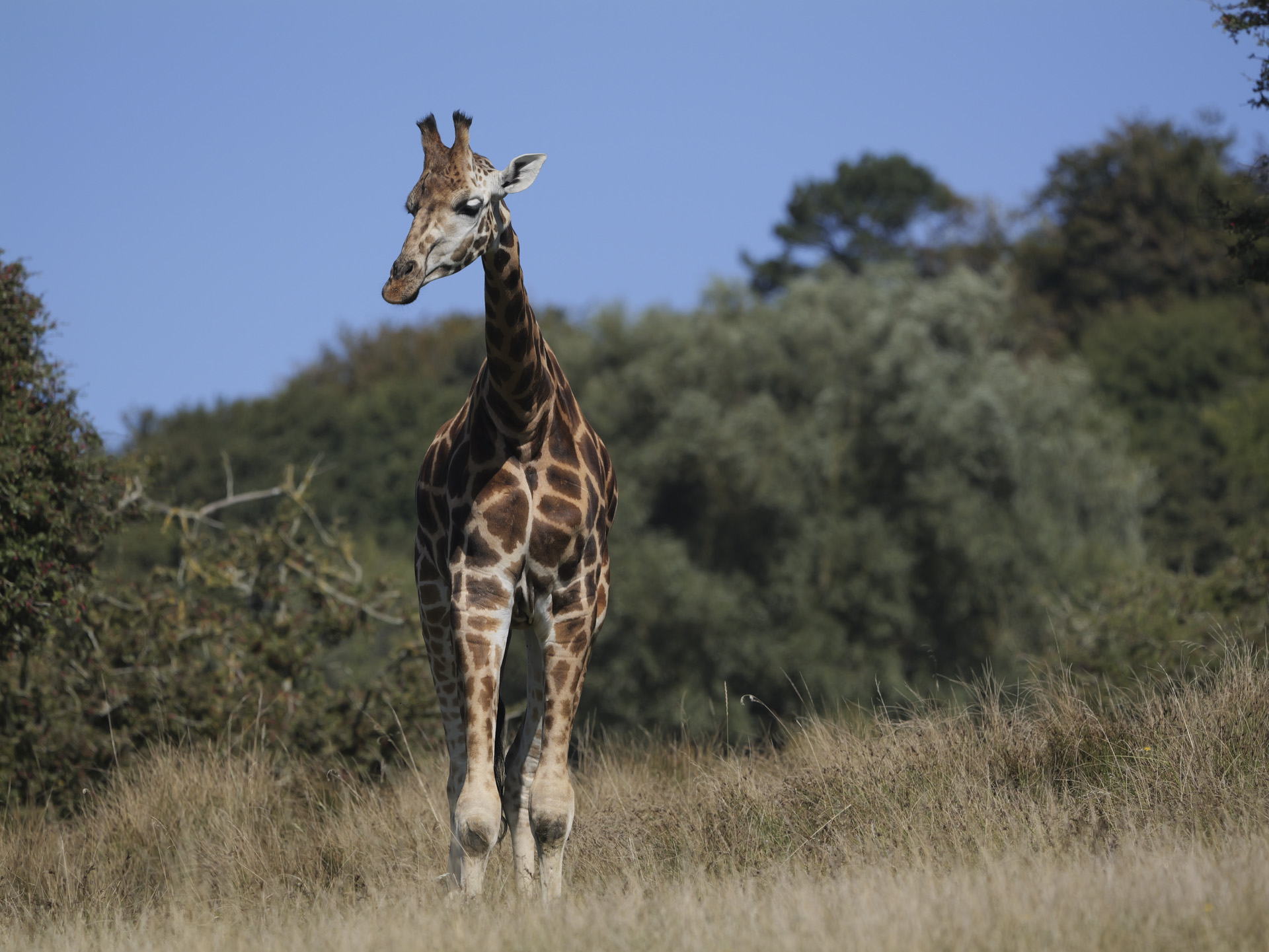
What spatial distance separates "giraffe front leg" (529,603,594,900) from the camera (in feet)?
18.5

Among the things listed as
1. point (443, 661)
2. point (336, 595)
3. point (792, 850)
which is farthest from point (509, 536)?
point (336, 595)

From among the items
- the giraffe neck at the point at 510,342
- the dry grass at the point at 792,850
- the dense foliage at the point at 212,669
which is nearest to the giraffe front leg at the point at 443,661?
the dry grass at the point at 792,850

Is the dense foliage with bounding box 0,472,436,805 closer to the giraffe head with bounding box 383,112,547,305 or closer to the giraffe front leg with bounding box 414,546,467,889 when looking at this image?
the giraffe front leg with bounding box 414,546,467,889

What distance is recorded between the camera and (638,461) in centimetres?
2859

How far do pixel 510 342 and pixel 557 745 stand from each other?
1806mm

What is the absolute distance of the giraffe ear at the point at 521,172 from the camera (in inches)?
223

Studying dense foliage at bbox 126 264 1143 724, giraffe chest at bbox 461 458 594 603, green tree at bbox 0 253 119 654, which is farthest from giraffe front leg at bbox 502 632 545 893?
dense foliage at bbox 126 264 1143 724

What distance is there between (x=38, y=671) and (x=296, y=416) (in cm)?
3170

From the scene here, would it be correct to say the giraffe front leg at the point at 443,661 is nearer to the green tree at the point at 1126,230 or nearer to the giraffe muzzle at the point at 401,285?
the giraffe muzzle at the point at 401,285

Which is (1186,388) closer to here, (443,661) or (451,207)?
(443,661)

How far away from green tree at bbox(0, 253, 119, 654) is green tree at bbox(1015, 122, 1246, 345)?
41073 millimetres

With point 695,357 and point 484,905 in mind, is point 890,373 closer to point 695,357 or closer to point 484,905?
point 695,357

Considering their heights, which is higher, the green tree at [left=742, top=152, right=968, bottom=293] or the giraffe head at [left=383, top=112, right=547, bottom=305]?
the green tree at [left=742, top=152, right=968, bottom=293]

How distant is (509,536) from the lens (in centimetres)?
570
